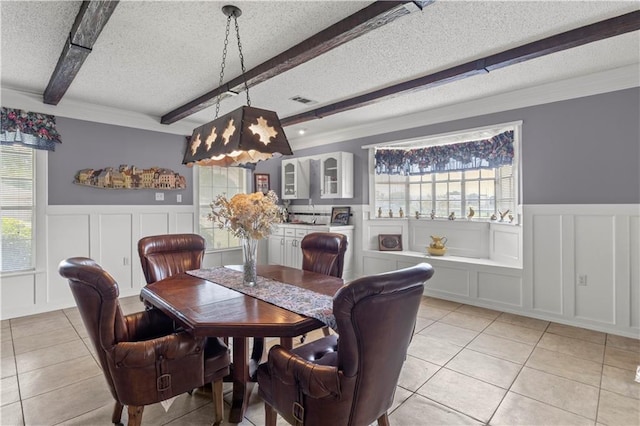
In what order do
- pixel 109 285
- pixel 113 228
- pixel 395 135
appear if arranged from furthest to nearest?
pixel 395 135, pixel 113 228, pixel 109 285

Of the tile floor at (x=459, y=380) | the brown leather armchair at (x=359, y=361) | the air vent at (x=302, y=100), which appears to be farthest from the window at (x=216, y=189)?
the brown leather armchair at (x=359, y=361)

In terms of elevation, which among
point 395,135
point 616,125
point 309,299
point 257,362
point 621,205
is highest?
point 395,135

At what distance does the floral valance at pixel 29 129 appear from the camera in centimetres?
362

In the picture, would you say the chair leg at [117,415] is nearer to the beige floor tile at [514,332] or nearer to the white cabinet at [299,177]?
the beige floor tile at [514,332]

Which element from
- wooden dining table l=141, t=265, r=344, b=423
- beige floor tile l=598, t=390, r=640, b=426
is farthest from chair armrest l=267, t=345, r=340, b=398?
beige floor tile l=598, t=390, r=640, b=426

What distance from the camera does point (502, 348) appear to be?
292 centimetres

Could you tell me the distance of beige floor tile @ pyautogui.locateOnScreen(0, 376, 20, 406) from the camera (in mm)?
2168

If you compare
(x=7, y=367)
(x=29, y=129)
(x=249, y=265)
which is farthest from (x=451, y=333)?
(x=29, y=129)

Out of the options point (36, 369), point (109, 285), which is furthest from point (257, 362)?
point (36, 369)

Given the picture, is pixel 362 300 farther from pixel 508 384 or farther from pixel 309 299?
pixel 508 384

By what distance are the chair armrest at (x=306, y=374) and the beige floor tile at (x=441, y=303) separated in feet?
10.2

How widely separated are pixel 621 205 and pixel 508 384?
2.20 meters

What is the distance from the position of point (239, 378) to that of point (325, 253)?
4.27 feet

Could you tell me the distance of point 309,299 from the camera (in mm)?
1942
